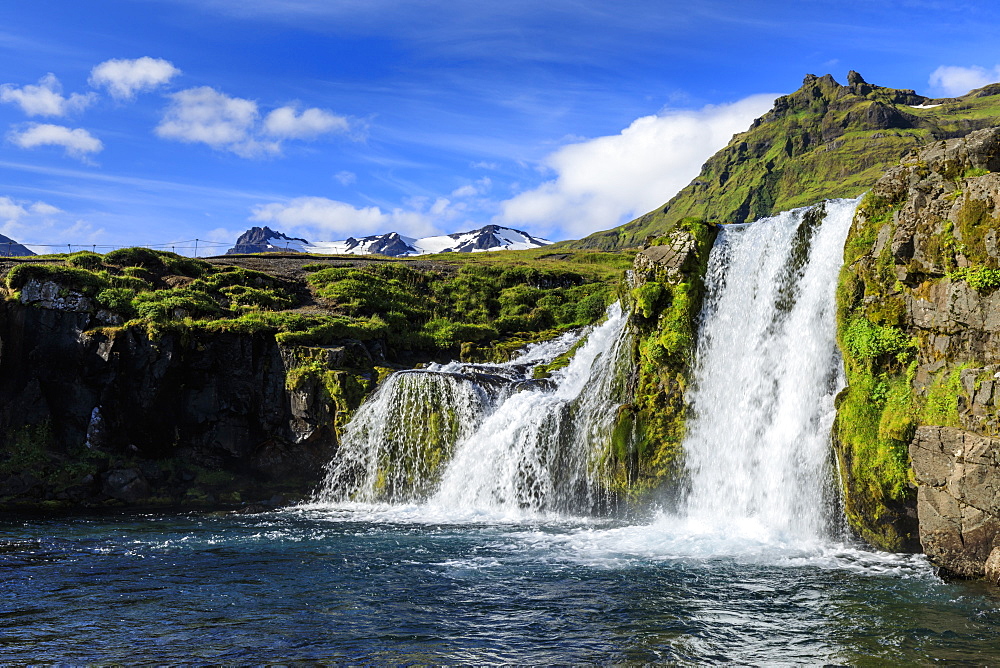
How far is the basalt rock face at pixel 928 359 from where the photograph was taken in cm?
1781

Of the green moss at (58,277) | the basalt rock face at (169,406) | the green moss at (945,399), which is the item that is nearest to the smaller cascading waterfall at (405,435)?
the basalt rock face at (169,406)

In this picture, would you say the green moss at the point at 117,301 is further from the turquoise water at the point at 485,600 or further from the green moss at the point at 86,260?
the turquoise water at the point at 485,600

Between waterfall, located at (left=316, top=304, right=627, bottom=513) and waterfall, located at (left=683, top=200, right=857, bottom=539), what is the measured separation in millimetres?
4056

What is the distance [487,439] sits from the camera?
30625 mm

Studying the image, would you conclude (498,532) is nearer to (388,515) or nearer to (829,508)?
(388,515)

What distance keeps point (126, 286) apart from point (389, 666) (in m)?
38.9

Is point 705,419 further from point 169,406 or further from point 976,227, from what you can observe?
point 169,406

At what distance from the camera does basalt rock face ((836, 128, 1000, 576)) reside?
58.4 ft

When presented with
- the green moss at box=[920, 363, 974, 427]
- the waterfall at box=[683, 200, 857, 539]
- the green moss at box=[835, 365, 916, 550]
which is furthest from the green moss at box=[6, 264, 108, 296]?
the green moss at box=[920, 363, 974, 427]

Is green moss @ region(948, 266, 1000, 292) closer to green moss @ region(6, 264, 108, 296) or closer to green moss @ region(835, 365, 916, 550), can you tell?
green moss @ region(835, 365, 916, 550)

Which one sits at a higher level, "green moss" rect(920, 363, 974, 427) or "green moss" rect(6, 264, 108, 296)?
"green moss" rect(6, 264, 108, 296)

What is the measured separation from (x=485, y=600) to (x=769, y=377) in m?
14.2

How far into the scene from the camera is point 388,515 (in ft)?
94.7

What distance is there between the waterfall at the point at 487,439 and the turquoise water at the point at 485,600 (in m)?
4.20
